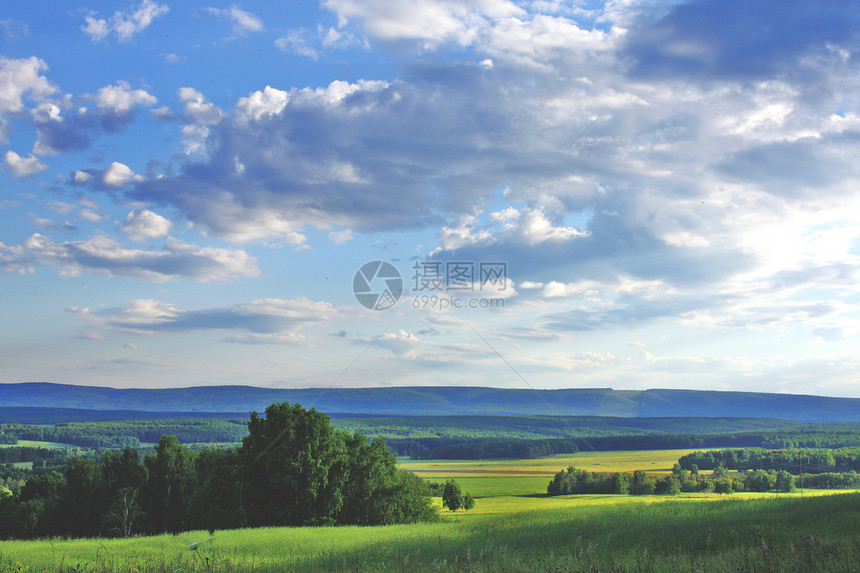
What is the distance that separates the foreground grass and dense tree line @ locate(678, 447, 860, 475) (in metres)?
79.6

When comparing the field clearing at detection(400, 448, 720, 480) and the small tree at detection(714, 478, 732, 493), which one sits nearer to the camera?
the small tree at detection(714, 478, 732, 493)

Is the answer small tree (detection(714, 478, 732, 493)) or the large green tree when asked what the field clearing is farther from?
the large green tree

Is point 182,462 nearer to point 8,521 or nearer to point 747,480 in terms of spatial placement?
point 8,521

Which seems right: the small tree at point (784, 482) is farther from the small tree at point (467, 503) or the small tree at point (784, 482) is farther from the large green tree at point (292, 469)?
the large green tree at point (292, 469)

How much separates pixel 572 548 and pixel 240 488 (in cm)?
3326

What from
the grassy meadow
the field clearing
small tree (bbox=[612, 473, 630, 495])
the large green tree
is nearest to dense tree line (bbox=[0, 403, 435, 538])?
the large green tree

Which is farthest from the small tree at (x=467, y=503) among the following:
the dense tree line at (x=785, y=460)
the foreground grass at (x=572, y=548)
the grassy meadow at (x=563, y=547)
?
the foreground grass at (x=572, y=548)

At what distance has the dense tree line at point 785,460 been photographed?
92188 mm

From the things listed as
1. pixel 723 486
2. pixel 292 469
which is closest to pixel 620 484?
pixel 723 486

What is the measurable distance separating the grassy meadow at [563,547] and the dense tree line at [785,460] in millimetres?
79557

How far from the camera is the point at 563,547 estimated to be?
15.6m

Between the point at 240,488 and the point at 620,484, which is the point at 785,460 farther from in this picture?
the point at 240,488

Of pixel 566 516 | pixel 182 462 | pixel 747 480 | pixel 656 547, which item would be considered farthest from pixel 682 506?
pixel 747 480

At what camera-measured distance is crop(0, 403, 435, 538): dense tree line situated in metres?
42.4
